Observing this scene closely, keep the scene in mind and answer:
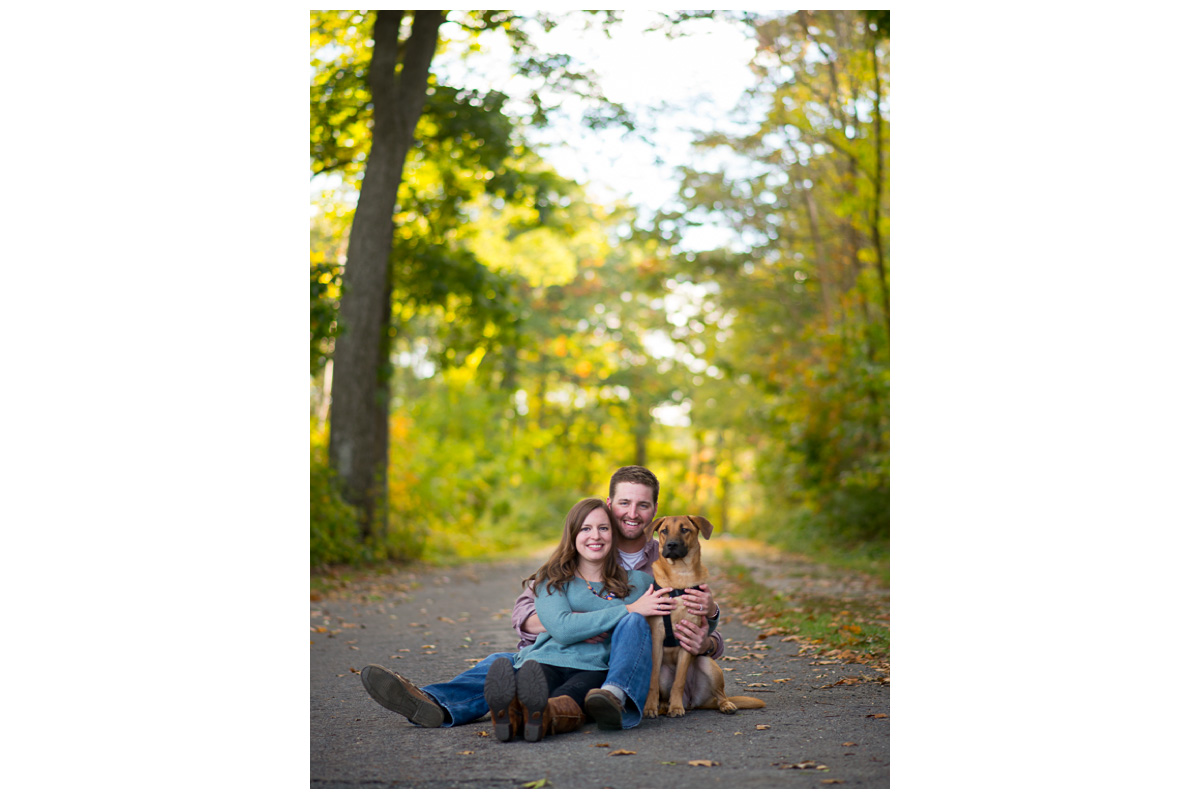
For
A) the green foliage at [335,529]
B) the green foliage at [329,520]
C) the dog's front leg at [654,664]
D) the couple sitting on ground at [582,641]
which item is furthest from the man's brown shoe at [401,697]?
the green foliage at [329,520]

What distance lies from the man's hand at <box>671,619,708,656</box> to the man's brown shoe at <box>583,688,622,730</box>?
37 centimetres

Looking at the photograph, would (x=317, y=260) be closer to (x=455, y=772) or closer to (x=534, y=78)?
(x=534, y=78)

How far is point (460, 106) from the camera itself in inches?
402

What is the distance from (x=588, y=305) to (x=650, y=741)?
15.6m

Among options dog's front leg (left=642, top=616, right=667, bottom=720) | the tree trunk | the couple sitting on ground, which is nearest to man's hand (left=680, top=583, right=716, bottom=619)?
the couple sitting on ground

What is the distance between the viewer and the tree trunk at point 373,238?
368 inches

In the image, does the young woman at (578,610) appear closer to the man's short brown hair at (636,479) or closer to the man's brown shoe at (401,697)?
the man's short brown hair at (636,479)

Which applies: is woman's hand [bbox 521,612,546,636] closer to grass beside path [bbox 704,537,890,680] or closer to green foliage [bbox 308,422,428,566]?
grass beside path [bbox 704,537,890,680]

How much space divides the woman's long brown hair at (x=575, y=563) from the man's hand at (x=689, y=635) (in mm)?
249

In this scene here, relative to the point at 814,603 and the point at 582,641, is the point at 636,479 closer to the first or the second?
the point at 582,641

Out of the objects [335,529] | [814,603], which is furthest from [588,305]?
[814,603]

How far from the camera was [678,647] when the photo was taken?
12.6 feet
